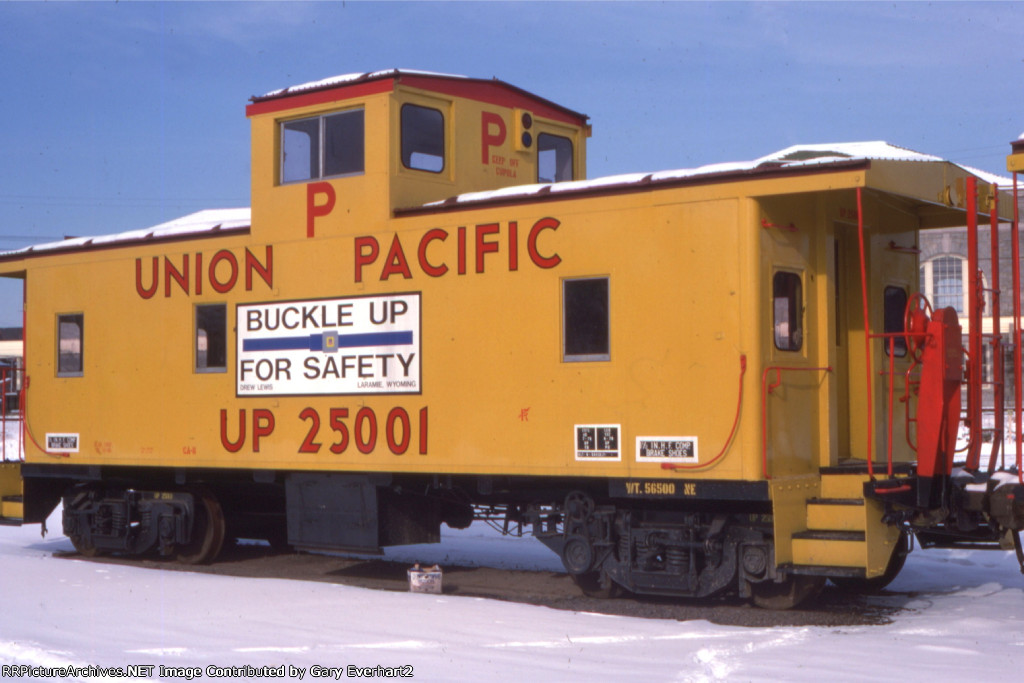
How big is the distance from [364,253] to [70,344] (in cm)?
450

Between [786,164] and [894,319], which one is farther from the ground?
[786,164]

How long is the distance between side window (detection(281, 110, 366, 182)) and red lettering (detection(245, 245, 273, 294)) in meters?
0.78

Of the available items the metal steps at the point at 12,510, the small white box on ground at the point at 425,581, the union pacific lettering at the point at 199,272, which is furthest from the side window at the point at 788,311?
the metal steps at the point at 12,510

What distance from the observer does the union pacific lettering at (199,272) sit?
11.8 metres

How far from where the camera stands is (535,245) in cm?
1003

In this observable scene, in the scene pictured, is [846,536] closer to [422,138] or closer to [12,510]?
[422,138]

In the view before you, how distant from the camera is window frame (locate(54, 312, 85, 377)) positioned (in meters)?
13.3

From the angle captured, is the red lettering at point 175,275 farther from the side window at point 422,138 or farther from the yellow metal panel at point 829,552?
the yellow metal panel at point 829,552

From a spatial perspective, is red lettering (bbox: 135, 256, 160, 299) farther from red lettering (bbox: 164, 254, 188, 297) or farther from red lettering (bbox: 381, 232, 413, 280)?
red lettering (bbox: 381, 232, 413, 280)

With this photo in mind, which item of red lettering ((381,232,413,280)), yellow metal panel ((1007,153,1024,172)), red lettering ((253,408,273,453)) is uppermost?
yellow metal panel ((1007,153,1024,172))

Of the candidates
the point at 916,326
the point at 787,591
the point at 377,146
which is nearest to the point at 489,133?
the point at 377,146

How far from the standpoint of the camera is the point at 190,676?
674cm

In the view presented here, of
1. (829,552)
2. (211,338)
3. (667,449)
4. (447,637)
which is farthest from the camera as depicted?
(211,338)

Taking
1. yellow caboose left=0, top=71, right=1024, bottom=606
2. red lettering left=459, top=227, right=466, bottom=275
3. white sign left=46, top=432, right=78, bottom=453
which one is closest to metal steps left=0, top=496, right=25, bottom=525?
yellow caboose left=0, top=71, right=1024, bottom=606
